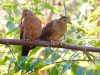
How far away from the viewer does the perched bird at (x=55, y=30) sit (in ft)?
9.70

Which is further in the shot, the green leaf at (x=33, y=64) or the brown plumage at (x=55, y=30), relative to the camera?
the brown plumage at (x=55, y=30)

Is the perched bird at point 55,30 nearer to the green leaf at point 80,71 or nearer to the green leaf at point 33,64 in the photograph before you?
the green leaf at point 33,64

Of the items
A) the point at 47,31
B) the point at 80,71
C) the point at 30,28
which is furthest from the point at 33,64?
the point at 47,31

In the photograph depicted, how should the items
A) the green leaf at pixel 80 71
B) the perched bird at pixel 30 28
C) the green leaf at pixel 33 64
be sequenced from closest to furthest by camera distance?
the green leaf at pixel 80 71
the green leaf at pixel 33 64
the perched bird at pixel 30 28

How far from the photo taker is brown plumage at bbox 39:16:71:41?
2.96 metres

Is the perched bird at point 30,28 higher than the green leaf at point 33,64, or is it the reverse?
the perched bird at point 30,28

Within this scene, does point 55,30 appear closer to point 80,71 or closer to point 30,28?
point 30,28

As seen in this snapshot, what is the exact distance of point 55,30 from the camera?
10.0ft

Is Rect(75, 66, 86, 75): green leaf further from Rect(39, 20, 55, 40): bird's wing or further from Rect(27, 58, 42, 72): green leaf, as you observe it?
Rect(39, 20, 55, 40): bird's wing

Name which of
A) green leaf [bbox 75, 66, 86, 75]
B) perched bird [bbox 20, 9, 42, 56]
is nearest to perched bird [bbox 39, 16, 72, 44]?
perched bird [bbox 20, 9, 42, 56]

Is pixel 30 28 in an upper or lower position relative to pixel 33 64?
upper

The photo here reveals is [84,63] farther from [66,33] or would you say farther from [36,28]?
[36,28]

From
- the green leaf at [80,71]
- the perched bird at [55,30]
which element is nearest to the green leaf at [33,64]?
the green leaf at [80,71]

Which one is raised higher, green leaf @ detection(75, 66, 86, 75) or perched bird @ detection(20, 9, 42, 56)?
perched bird @ detection(20, 9, 42, 56)
